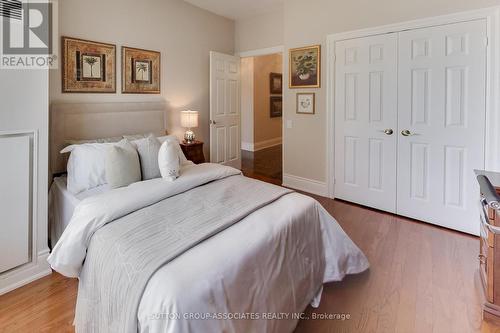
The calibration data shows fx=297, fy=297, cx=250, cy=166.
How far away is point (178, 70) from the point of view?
14.7 feet

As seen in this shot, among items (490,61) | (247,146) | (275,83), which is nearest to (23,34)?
(490,61)

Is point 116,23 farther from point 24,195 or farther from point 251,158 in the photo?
point 251,158

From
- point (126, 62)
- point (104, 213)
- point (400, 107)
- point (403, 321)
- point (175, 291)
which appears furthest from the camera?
point (126, 62)

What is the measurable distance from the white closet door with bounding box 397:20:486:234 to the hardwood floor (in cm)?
46

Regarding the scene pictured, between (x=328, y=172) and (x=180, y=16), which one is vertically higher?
(x=180, y=16)

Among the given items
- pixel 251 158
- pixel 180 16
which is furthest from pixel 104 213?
pixel 251 158

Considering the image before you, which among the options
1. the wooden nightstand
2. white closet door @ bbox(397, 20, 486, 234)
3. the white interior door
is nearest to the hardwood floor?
white closet door @ bbox(397, 20, 486, 234)

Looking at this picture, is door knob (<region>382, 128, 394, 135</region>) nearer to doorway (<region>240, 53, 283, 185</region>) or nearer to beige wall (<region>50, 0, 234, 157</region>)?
beige wall (<region>50, 0, 234, 157</region>)

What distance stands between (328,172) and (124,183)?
9.25ft

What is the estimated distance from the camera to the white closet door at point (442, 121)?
2.96m

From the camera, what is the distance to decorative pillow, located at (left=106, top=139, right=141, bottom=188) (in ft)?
7.79

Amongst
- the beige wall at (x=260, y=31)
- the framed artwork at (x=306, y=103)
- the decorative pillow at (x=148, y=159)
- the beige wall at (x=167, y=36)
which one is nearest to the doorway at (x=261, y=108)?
the beige wall at (x=260, y=31)

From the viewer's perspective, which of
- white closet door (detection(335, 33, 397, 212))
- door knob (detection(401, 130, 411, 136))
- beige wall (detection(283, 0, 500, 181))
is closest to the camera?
beige wall (detection(283, 0, 500, 181))

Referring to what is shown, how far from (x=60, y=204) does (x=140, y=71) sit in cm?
200
